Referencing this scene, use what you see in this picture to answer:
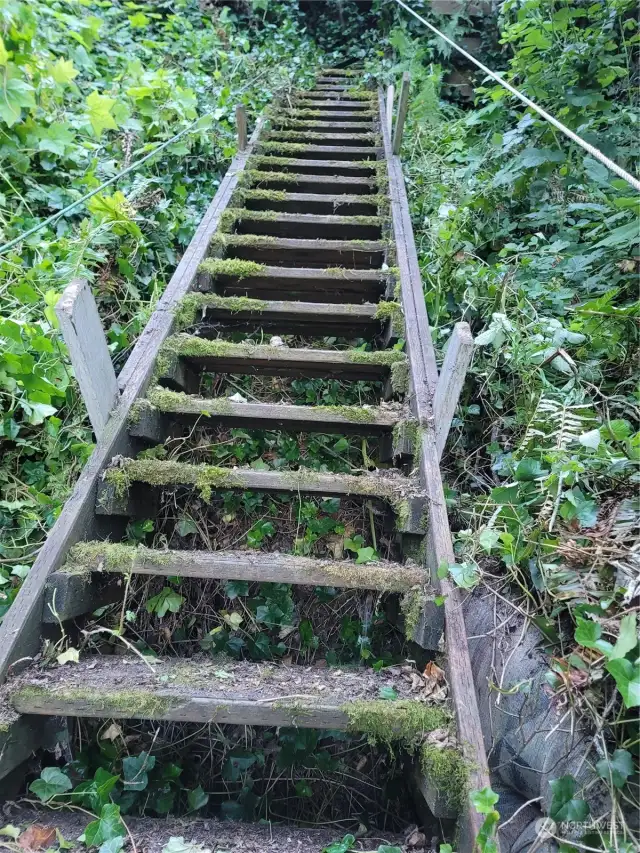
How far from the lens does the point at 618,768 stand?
0.95 meters

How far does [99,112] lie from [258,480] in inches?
95.9

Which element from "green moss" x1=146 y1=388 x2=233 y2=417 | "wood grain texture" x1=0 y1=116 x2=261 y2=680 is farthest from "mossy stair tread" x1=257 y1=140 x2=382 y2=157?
"green moss" x1=146 y1=388 x2=233 y2=417

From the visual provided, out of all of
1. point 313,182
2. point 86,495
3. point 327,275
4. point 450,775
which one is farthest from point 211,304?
point 450,775

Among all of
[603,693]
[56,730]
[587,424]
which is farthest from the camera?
[587,424]

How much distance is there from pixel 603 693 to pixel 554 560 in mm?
308

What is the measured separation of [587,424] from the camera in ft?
5.10

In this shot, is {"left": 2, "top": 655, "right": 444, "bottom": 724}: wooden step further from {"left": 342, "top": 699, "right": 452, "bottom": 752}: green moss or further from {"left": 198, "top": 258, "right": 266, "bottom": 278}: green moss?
{"left": 198, "top": 258, "right": 266, "bottom": 278}: green moss

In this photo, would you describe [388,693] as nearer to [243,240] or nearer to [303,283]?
[303,283]

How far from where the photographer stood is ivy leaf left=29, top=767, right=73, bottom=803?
127 centimetres

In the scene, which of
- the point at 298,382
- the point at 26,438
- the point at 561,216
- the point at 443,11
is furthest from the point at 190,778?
the point at 443,11

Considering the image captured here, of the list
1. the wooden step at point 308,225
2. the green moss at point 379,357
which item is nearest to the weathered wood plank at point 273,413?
the green moss at point 379,357

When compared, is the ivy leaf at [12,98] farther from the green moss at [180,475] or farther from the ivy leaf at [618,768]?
the ivy leaf at [618,768]

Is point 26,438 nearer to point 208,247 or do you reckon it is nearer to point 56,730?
point 56,730

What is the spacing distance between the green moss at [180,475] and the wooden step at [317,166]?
246 cm
